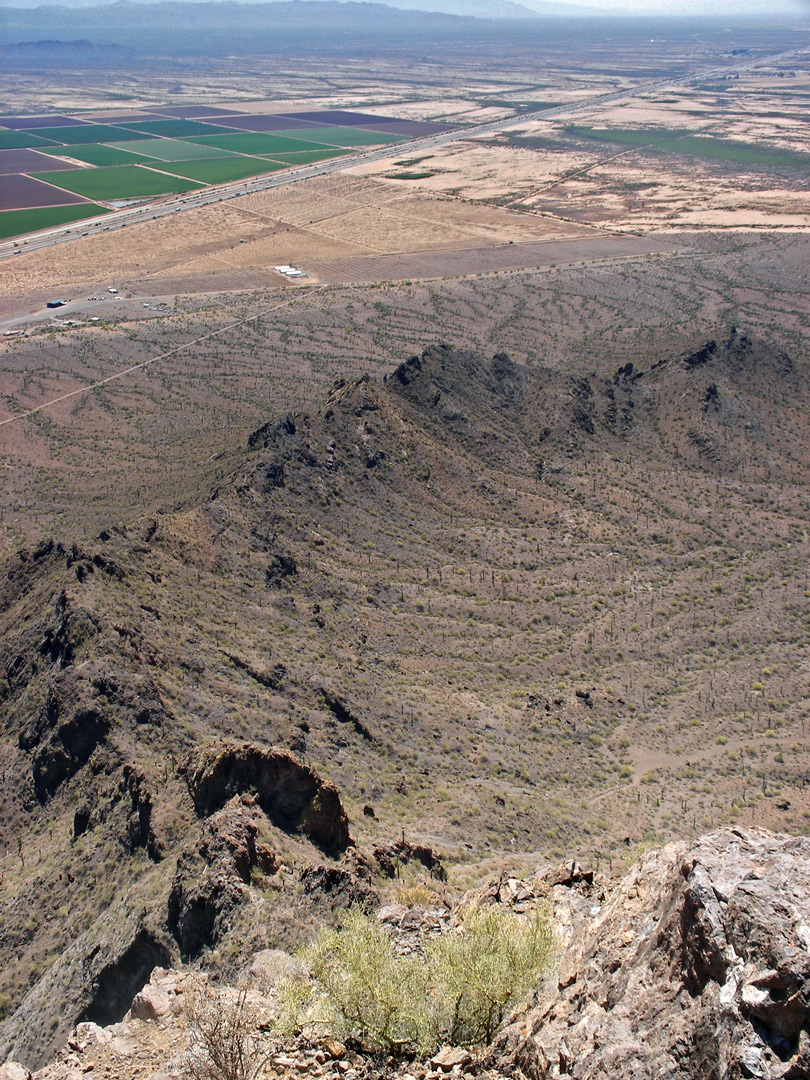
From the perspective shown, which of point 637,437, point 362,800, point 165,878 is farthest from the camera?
point 637,437

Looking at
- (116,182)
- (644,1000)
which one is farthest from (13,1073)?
(116,182)

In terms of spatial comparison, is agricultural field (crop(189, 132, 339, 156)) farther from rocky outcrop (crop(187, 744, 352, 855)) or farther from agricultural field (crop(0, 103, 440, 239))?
rocky outcrop (crop(187, 744, 352, 855))

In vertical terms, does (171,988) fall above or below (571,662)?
above

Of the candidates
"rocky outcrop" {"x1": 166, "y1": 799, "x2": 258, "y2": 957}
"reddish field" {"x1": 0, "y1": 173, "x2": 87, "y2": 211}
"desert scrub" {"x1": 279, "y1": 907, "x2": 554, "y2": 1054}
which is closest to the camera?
"desert scrub" {"x1": 279, "y1": 907, "x2": 554, "y2": 1054}

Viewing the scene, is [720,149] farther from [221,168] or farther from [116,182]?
[116,182]

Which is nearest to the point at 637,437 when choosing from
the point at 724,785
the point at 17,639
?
the point at 724,785

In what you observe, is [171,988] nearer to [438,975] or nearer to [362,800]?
[438,975]

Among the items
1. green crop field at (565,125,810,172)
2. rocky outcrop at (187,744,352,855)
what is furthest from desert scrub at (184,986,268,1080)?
green crop field at (565,125,810,172)
